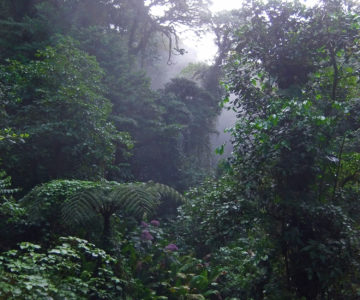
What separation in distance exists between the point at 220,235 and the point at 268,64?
2.46 m

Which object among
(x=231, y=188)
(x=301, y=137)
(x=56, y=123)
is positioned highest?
(x=56, y=123)

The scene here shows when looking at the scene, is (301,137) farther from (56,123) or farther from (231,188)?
(56,123)

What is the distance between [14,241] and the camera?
18.6 feet

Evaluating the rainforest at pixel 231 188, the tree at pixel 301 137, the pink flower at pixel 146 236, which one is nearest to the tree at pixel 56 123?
the rainforest at pixel 231 188

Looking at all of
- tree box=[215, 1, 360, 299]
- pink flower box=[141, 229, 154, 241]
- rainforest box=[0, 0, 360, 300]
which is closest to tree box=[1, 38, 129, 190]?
rainforest box=[0, 0, 360, 300]

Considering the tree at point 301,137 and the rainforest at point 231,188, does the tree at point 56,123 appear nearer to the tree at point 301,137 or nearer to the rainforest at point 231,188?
the rainforest at point 231,188

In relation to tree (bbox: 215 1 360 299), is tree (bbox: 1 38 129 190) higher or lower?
higher

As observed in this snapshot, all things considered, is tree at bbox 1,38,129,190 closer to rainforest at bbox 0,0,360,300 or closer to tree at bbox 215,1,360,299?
rainforest at bbox 0,0,360,300

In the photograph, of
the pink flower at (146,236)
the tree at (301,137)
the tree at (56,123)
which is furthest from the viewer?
the tree at (56,123)

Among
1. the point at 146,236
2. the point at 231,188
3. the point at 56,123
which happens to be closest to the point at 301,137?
the point at 231,188

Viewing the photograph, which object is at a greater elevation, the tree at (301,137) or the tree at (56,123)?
the tree at (56,123)

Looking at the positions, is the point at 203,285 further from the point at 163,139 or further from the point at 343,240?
the point at 163,139

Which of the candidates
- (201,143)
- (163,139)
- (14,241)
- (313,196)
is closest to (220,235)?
(313,196)

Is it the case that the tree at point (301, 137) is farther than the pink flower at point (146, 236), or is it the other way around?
the pink flower at point (146, 236)
